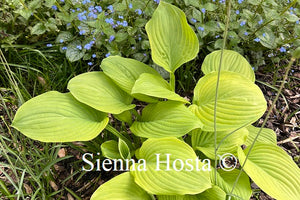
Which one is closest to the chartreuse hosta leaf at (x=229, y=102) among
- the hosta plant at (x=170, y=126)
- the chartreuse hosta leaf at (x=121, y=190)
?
the hosta plant at (x=170, y=126)

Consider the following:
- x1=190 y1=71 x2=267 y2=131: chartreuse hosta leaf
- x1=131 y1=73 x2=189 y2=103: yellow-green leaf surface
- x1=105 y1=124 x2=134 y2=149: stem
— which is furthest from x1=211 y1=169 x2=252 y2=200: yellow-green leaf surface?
x1=105 y1=124 x2=134 y2=149: stem

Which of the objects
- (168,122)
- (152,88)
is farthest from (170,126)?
(152,88)

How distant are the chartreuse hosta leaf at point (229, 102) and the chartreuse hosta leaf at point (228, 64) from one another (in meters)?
0.16

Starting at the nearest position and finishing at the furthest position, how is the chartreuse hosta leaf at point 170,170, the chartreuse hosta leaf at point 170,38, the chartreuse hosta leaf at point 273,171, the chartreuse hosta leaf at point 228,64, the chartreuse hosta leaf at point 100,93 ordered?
the chartreuse hosta leaf at point 170,170 < the chartreuse hosta leaf at point 273,171 < the chartreuse hosta leaf at point 100,93 < the chartreuse hosta leaf at point 170,38 < the chartreuse hosta leaf at point 228,64

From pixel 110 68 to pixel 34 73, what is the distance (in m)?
0.79

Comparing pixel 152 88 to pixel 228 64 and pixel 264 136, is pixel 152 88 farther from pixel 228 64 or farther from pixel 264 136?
pixel 264 136

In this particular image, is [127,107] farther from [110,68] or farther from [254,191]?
[254,191]

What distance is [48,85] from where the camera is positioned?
1.97m

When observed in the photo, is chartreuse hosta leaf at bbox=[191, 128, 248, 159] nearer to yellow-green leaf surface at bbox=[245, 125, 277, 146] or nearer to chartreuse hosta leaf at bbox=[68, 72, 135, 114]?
yellow-green leaf surface at bbox=[245, 125, 277, 146]

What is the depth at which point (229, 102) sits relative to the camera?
1.45m

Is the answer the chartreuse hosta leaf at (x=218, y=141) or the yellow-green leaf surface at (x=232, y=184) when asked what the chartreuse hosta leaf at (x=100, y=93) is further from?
the yellow-green leaf surface at (x=232, y=184)

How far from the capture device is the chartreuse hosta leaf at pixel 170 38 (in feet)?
5.22

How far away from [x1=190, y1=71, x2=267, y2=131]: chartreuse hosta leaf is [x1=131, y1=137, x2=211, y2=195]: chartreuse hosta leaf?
18cm

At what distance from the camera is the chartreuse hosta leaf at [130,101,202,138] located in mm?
1341
